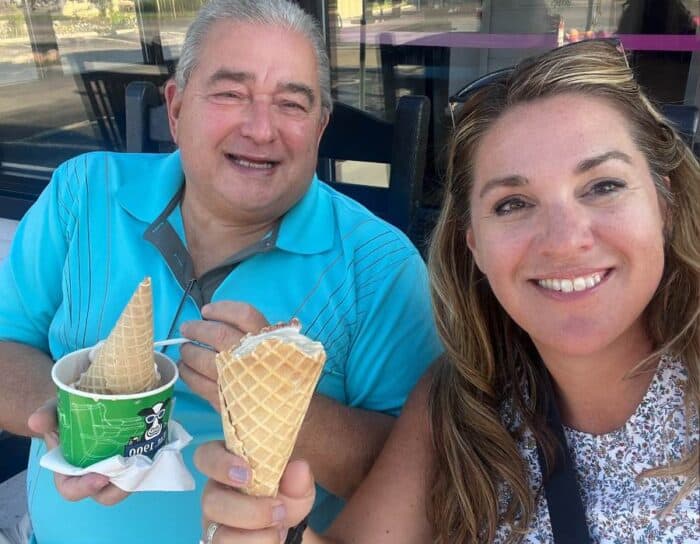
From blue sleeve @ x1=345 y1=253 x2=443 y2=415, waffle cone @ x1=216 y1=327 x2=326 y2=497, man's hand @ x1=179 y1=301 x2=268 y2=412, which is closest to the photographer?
waffle cone @ x1=216 y1=327 x2=326 y2=497

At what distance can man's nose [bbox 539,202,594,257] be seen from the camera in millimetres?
1173

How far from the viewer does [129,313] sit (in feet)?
3.83

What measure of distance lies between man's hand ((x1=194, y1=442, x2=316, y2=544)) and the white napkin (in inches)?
7.1

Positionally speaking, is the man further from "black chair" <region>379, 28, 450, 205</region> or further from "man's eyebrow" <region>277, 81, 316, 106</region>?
"black chair" <region>379, 28, 450, 205</region>

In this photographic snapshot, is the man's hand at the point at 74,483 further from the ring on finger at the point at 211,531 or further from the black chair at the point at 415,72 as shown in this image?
the black chair at the point at 415,72

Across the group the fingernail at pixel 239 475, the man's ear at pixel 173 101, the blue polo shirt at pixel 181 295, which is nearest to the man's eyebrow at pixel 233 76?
the man's ear at pixel 173 101

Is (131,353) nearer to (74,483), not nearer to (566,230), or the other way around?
(74,483)

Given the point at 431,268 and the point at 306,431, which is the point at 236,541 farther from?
the point at 431,268

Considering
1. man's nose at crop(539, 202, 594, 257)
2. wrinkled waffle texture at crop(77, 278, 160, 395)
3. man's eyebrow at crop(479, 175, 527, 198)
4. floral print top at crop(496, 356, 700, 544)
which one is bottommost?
floral print top at crop(496, 356, 700, 544)

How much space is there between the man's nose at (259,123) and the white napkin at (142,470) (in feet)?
2.48

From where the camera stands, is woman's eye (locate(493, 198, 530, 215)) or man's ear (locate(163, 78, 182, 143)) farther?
man's ear (locate(163, 78, 182, 143))

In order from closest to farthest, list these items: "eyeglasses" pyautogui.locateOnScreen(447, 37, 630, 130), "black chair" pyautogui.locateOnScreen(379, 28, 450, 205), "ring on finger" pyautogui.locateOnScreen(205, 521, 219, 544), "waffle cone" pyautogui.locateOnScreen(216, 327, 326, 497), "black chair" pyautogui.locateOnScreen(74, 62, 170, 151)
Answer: "waffle cone" pyautogui.locateOnScreen(216, 327, 326, 497) → "ring on finger" pyautogui.locateOnScreen(205, 521, 219, 544) → "eyeglasses" pyautogui.locateOnScreen(447, 37, 630, 130) → "black chair" pyautogui.locateOnScreen(379, 28, 450, 205) → "black chair" pyautogui.locateOnScreen(74, 62, 170, 151)

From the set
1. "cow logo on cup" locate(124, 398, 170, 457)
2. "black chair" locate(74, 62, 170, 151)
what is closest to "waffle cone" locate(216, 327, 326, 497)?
"cow logo on cup" locate(124, 398, 170, 457)

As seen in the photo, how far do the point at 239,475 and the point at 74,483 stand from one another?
0.40m
